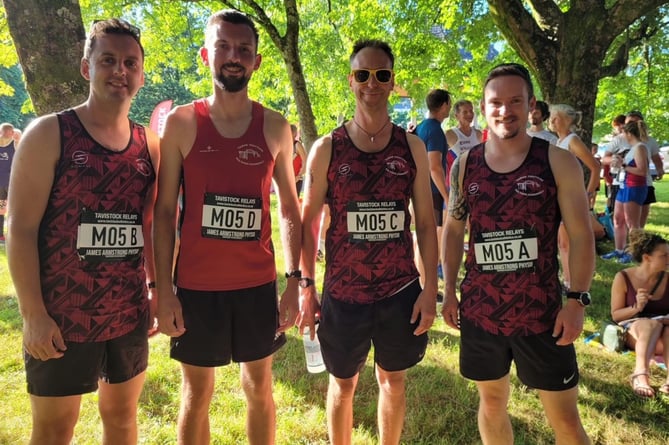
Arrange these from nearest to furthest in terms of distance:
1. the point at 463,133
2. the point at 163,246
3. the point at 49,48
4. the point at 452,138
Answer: the point at 163,246, the point at 49,48, the point at 463,133, the point at 452,138

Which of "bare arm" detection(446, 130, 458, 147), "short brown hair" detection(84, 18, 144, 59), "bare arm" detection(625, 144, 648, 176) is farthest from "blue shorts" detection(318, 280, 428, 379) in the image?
"bare arm" detection(625, 144, 648, 176)

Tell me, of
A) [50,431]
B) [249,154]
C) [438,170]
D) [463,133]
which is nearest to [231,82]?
[249,154]

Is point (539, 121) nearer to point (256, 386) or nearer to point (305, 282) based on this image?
point (305, 282)

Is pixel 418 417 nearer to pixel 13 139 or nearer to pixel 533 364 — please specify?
pixel 533 364

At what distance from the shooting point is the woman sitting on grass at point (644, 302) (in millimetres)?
3574

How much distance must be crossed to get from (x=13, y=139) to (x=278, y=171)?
8760mm

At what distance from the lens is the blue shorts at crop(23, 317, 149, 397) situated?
1908 millimetres

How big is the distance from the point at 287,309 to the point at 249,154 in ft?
2.85

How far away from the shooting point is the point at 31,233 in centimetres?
185

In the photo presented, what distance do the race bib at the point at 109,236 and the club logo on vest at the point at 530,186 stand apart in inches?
73.2

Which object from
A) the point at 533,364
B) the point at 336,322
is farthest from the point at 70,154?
the point at 533,364

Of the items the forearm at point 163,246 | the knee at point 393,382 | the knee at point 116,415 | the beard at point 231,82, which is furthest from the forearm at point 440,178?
the knee at point 116,415

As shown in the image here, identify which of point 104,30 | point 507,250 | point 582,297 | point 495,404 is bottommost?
point 495,404

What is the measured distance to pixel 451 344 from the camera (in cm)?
421
